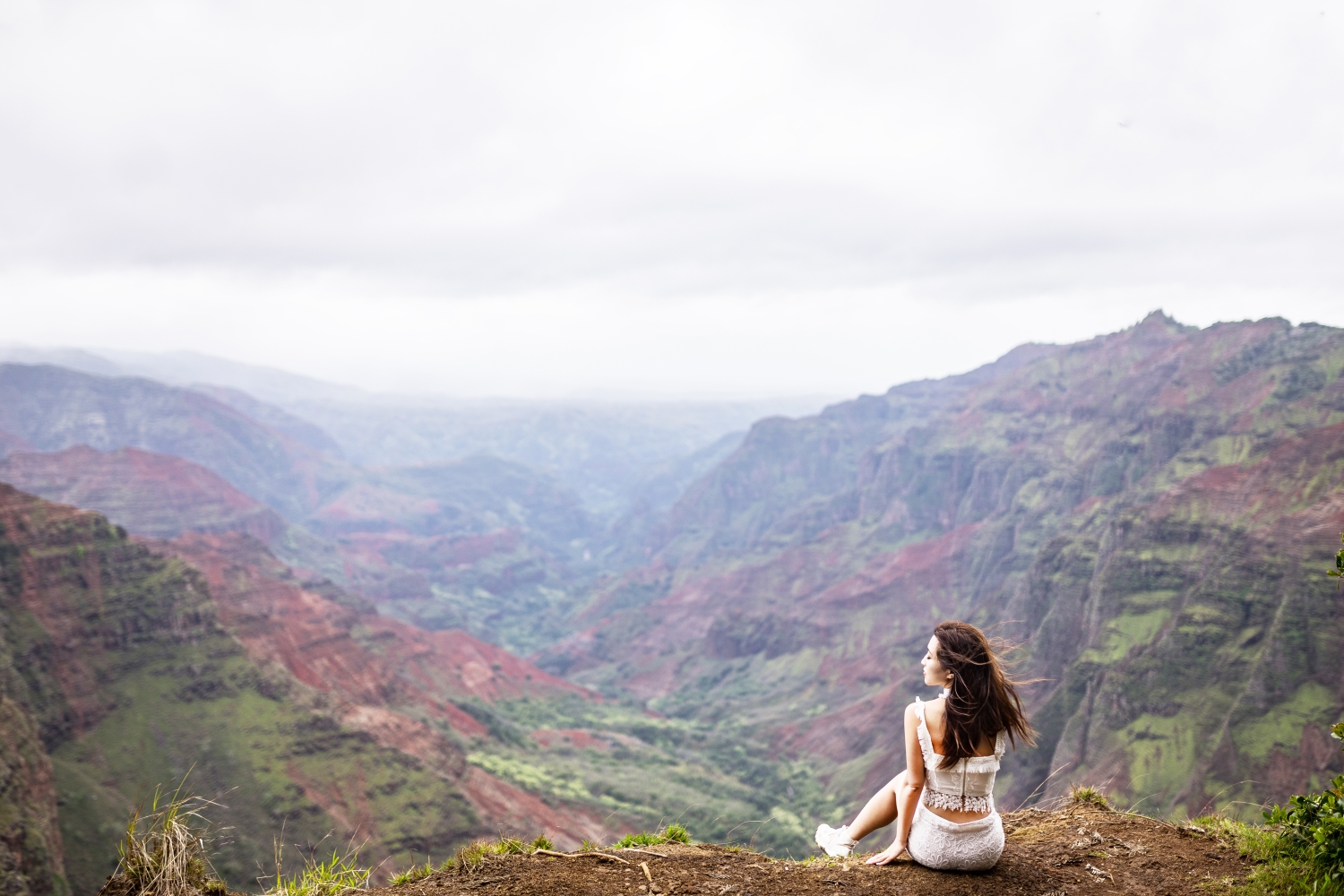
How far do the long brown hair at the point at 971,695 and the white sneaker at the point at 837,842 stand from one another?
7.84 feet

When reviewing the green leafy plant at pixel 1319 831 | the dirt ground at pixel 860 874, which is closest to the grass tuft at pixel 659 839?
the dirt ground at pixel 860 874

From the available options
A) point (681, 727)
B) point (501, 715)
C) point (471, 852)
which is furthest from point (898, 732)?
point (471, 852)

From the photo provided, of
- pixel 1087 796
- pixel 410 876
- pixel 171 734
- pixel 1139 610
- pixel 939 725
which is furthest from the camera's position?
pixel 1139 610

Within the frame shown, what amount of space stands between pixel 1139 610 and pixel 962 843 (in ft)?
334

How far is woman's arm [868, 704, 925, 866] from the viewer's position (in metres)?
8.59

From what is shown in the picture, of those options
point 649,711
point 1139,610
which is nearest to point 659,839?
point 1139,610

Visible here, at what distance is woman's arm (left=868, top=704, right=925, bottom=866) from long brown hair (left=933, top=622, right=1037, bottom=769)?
0.33 metres

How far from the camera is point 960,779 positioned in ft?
27.6

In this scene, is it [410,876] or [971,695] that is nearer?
[971,695]

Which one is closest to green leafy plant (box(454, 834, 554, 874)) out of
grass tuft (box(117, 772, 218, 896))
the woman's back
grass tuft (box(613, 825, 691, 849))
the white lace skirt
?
grass tuft (box(613, 825, 691, 849))

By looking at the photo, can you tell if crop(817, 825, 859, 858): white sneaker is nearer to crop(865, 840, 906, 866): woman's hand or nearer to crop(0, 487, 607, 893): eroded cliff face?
crop(865, 840, 906, 866): woman's hand

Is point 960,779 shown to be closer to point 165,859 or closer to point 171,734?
point 165,859

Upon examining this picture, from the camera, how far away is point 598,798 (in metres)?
90.2

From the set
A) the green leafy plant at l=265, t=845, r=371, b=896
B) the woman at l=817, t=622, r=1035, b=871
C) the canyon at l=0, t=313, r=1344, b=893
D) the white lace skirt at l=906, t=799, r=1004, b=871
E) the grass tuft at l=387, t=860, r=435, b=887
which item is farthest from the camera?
the canyon at l=0, t=313, r=1344, b=893
